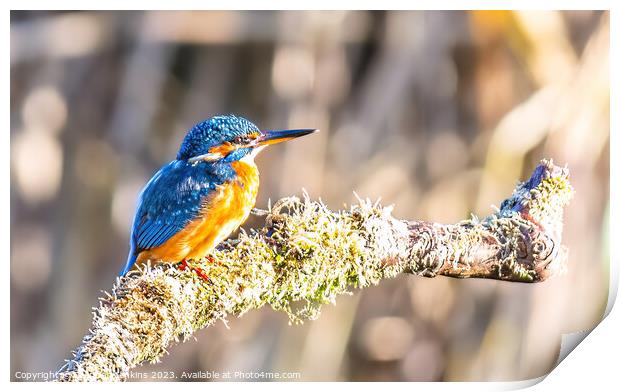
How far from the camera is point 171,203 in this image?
6.31ft

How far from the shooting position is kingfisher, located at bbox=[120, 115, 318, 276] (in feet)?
6.19

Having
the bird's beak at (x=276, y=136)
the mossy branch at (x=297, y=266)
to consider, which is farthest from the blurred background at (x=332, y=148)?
the mossy branch at (x=297, y=266)

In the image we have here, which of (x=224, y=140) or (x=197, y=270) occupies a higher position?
(x=224, y=140)

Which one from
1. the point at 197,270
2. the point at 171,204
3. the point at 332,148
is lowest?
the point at 197,270

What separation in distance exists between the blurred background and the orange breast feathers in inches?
10.9

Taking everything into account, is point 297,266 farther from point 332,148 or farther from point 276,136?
point 332,148

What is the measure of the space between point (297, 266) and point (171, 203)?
1.32 feet

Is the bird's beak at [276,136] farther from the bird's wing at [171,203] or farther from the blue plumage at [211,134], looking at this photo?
the bird's wing at [171,203]

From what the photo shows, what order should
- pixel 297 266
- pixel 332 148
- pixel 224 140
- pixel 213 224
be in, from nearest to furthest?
pixel 297 266
pixel 213 224
pixel 224 140
pixel 332 148

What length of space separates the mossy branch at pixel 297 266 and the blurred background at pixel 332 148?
39 cm

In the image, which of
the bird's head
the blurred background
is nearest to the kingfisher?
the bird's head

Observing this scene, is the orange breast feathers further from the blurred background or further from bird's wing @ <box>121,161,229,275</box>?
the blurred background

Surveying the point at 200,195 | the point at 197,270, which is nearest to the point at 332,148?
the point at 200,195

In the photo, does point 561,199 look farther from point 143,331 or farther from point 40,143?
point 40,143
